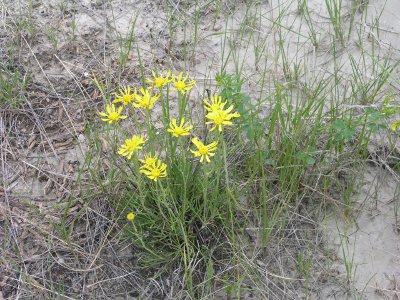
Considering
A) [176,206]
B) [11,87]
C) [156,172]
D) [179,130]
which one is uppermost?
[179,130]

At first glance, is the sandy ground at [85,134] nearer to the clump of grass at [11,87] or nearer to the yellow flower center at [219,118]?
the clump of grass at [11,87]

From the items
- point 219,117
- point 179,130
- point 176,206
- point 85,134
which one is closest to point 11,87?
point 85,134

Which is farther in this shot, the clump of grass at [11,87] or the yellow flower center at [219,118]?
the clump of grass at [11,87]

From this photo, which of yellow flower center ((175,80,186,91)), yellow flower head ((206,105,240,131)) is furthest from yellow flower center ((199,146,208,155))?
yellow flower center ((175,80,186,91))

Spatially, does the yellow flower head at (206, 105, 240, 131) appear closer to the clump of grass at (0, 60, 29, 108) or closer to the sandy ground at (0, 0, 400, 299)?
the sandy ground at (0, 0, 400, 299)

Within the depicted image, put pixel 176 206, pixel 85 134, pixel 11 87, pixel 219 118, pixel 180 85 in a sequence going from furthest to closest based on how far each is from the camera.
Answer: pixel 11 87
pixel 85 134
pixel 176 206
pixel 180 85
pixel 219 118

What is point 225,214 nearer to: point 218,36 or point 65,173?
point 65,173

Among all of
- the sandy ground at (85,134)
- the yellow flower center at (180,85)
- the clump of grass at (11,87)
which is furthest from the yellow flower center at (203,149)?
the clump of grass at (11,87)

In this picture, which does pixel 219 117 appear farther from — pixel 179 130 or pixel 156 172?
pixel 156 172
